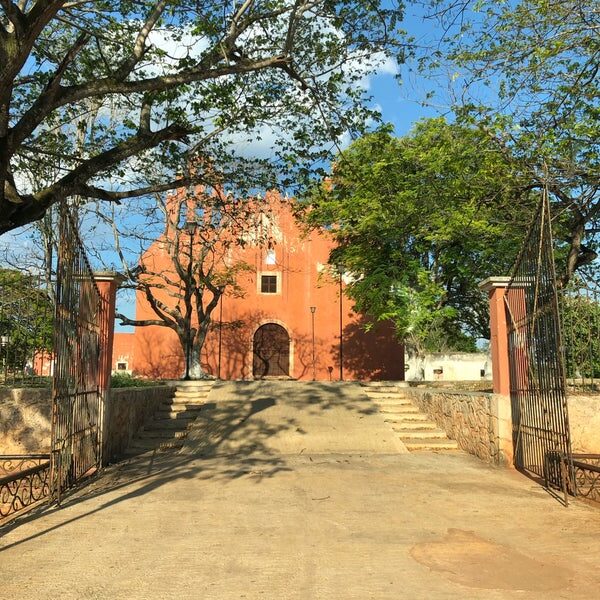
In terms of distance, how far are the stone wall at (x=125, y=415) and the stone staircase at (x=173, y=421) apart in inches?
6.7

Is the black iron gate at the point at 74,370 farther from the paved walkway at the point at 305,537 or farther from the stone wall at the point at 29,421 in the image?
the stone wall at the point at 29,421

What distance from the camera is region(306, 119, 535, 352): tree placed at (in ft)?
52.1

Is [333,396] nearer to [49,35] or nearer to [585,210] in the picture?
[585,210]

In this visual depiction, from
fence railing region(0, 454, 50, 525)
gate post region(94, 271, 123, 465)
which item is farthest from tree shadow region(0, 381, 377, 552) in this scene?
gate post region(94, 271, 123, 465)

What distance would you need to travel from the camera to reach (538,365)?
6789mm

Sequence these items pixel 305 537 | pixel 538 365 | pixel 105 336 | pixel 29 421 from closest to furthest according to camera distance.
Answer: pixel 305 537 < pixel 538 365 < pixel 105 336 < pixel 29 421

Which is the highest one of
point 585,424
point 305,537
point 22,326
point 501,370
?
point 22,326

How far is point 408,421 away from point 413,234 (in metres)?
8.38

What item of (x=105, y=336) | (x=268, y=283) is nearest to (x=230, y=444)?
(x=105, y=336)

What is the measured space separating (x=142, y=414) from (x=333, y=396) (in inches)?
187

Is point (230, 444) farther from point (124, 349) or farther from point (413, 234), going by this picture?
point (124, 349)

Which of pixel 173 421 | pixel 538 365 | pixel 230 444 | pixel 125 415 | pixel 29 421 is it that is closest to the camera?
pixel 538 365

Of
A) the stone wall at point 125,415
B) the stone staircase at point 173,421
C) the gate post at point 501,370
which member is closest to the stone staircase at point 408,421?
the gate post at point 501,370

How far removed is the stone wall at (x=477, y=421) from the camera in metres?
8.16
